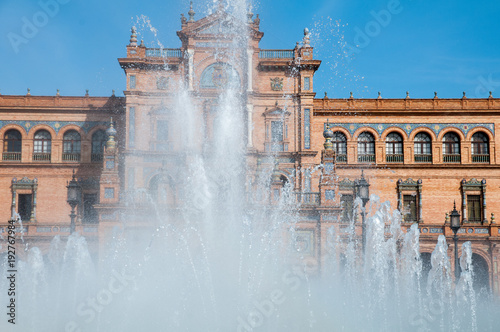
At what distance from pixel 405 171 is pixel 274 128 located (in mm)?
9174

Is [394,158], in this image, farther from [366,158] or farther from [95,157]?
[95,157]

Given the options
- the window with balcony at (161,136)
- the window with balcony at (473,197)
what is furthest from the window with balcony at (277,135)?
the window with balcony at (473,197)

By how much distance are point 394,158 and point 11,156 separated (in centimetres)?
2397

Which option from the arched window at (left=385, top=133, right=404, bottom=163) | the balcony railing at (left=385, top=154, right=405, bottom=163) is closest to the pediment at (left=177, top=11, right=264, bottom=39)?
the arched window at (left=385, top=133, right=404, bottom=163)

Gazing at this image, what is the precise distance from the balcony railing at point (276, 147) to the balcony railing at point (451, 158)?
35.9 ft

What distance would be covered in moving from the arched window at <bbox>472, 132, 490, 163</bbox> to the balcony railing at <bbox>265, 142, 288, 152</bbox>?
41.6 feet

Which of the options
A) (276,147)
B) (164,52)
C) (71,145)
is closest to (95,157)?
(71,145)

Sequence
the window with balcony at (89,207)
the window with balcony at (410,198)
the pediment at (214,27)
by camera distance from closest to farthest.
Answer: the pediment at (214,27) → the window with balcony at (89,207) → the window with balcony at (410,198)

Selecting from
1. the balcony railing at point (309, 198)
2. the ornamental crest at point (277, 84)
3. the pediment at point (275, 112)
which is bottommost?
the balcony railing at point (309, 198)

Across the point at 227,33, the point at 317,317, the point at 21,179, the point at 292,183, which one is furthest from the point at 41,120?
the point at 317,317

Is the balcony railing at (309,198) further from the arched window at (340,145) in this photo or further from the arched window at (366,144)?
the arched window at (366,144)

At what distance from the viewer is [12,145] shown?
39.2 metres

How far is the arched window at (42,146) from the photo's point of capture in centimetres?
3903

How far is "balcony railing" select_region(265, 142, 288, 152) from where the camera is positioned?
3609 cm
